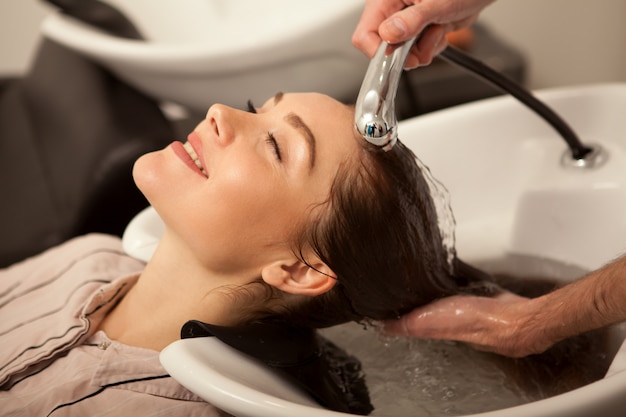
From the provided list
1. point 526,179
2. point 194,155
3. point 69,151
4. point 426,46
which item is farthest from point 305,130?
point 69,151

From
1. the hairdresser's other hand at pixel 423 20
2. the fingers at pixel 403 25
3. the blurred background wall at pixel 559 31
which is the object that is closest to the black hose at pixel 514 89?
the hairdresser's other hand at pixel 423 20

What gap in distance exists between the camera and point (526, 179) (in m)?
1.32

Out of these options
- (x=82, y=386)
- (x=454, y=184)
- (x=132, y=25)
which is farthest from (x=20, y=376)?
(x=132, y=25)

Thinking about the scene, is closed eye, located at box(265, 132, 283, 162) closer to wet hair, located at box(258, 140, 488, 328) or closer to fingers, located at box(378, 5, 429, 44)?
wet hair, located at box(258, 140, 488, 328)

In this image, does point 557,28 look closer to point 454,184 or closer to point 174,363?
point 454,184

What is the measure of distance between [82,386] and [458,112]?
2.50 feet

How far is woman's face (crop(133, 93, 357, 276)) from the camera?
96 cm

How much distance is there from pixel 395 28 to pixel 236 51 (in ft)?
1.76

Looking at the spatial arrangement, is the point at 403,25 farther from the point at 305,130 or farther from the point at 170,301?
the point at 170,301

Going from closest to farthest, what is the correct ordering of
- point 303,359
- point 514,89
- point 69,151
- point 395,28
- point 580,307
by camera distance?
1. point 580,307
2. point 395,28
3. point 303,359
4. point 514,89
5. point 69,151

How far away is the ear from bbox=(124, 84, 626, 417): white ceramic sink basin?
0.30 m

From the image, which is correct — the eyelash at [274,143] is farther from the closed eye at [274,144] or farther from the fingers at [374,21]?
the fingers at [374,21]

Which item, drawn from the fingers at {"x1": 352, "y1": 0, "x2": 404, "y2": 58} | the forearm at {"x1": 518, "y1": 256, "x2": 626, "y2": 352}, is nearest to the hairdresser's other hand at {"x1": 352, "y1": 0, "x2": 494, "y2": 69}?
the fingers at {"x1": 352, "y1": 0, "x2": 404, "y2": 58}

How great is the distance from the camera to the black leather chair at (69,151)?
150cm
